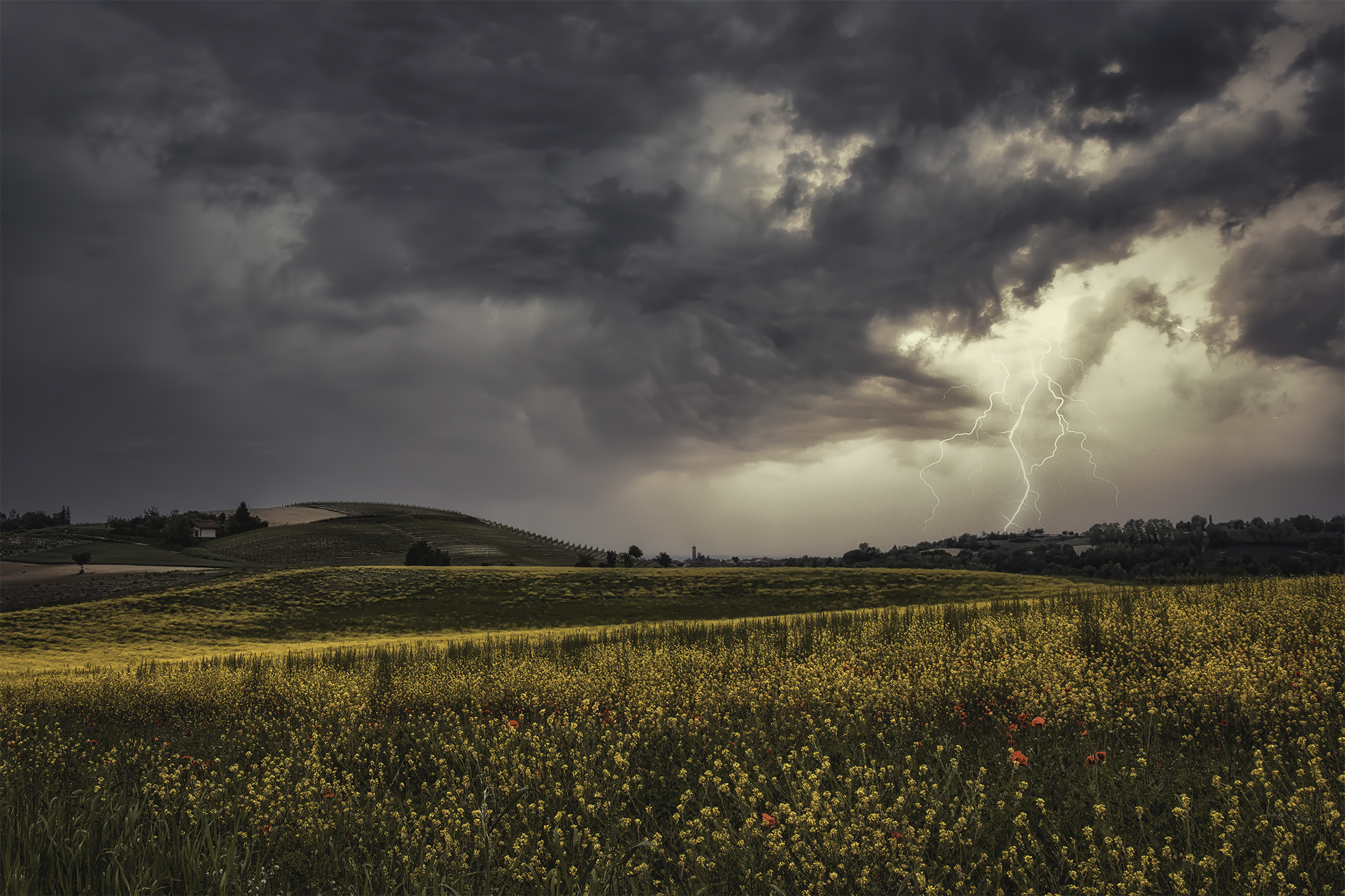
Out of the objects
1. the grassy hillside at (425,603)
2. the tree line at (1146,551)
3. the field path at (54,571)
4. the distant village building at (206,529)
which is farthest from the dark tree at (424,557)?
the distant village building at (206,529)

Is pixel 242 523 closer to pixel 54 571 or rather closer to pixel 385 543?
pixel 385 543

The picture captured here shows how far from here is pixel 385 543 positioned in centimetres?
12338

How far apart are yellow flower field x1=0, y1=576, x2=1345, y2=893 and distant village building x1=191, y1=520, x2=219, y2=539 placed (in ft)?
474

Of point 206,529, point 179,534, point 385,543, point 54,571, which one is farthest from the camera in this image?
point 206,529

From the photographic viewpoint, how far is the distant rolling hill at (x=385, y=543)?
362 ft

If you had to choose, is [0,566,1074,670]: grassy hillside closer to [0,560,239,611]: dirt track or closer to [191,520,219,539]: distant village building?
[0,560,239,611]: dirt track

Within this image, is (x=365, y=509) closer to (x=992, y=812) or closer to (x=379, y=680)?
(x=379, y=680)

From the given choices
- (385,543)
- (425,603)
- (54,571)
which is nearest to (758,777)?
(425,603)

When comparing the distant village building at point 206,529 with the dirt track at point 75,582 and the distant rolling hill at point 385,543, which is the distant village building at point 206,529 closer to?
the distant rolling hill at point 385,543

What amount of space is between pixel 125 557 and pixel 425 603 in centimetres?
5913

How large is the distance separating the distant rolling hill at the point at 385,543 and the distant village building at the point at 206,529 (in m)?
9.66


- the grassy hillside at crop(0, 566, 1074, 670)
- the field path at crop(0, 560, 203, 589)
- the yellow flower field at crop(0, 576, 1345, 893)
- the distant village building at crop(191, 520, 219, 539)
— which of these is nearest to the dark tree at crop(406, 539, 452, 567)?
the field path at crop(0, 560, 203, 589)

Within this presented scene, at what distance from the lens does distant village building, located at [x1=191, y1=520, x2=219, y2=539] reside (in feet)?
438

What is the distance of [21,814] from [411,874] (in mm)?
3074
